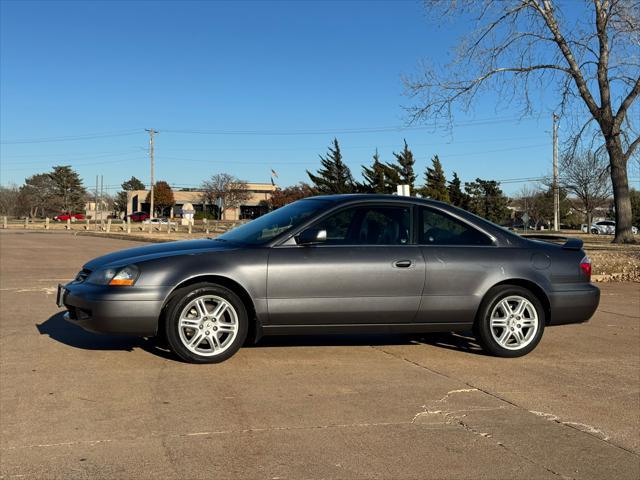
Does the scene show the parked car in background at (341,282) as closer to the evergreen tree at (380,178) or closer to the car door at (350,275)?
the car door at (350,275)

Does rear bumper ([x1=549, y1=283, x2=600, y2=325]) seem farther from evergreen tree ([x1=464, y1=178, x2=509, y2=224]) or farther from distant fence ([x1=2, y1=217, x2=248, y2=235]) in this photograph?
evergreen tree ([x1=464, y1=178, x2=509, y2=224])

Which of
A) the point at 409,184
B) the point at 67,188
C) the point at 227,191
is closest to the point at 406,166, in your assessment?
the point at 409,184

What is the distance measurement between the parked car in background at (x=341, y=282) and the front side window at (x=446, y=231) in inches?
0.5

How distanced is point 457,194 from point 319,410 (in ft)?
186

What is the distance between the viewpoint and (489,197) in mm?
69438

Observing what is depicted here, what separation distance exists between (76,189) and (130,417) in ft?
363

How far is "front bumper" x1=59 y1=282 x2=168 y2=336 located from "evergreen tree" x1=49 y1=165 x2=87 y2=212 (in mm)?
103144

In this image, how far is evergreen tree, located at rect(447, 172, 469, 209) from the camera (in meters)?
58.7

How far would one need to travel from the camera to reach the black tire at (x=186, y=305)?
5.51 meters

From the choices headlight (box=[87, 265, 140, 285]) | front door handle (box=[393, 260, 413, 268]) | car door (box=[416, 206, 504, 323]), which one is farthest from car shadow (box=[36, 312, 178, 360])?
car door (box=[416, 206, 504, 323])

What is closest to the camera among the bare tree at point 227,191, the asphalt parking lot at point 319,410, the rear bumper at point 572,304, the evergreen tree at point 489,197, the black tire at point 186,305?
the asphalt parking lot at point 319,410

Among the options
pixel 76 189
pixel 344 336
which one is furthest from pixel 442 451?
pixel 76 189

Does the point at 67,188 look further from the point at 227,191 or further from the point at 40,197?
the point at 227,191

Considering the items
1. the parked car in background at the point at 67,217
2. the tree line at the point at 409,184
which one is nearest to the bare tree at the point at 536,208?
the tree line at the point at 409,184
